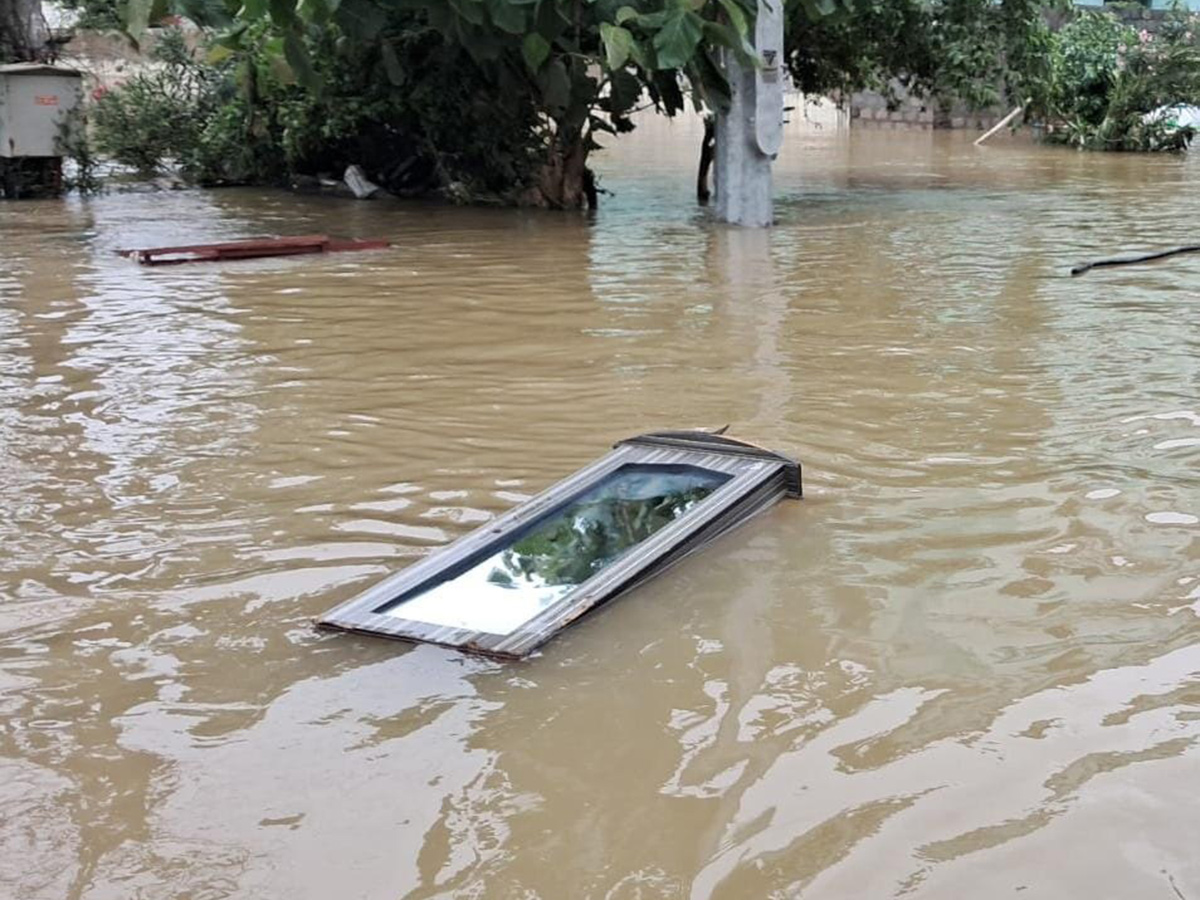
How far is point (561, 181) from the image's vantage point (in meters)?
14.0

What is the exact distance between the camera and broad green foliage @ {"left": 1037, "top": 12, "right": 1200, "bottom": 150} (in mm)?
21391

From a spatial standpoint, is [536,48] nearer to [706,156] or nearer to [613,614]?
[706,156]

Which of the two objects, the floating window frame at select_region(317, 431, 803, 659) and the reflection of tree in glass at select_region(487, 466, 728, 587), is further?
the reflection of tree in glass at select_region(487, 466, 728, 587)

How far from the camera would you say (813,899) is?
2.41m

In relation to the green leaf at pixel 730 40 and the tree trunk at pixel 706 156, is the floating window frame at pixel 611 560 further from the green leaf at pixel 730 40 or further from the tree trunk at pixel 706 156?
the tree trunk at pixel 706 156

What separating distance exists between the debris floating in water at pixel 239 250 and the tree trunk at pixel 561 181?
11.6 feet

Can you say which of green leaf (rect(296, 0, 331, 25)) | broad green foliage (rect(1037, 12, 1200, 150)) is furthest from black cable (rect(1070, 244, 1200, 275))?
broad green foliage (rect(1037, 12, 1200, 150))

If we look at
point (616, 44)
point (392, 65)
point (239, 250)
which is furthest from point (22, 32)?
point (616, 44)

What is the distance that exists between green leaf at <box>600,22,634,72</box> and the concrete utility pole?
168cm

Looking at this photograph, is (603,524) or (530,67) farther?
(530,67)

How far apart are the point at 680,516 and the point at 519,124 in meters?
10.1

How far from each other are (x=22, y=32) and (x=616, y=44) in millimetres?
8905

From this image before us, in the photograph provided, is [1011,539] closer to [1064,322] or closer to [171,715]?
[171,715]

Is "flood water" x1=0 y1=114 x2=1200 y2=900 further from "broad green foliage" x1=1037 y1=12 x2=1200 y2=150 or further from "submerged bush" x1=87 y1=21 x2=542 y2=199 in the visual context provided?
"broad green foliage" x1=1037 y1=12 x2=1200 y2=150
